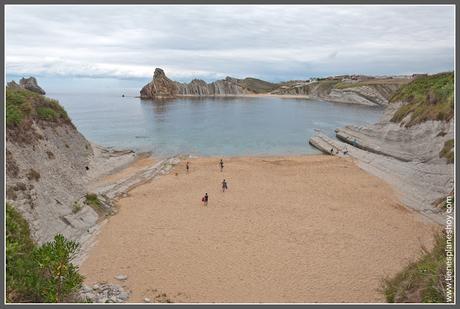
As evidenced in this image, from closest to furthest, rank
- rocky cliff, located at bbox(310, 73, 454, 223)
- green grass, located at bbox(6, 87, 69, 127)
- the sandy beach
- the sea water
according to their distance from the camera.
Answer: the sandy beach → green grass, located at bbox(6, 87, 69, 127) → rocky cliff, located at bbox(310, 73, 454, 223) → the sea water

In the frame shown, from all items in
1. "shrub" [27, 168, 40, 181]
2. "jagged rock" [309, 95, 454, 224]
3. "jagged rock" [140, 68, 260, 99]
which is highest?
"jagged rock" [140, 68, 260, 99]

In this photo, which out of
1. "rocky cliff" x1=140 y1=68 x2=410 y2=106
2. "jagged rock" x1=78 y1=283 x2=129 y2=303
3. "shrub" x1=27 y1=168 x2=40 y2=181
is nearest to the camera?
"jagged rock" x1=78 y1=283 x2=129 y2=303

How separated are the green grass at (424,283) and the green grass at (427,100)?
2945cm

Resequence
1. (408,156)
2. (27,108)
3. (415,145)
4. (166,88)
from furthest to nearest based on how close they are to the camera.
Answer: (166,88) < (415,145) < (408,156) < (27,108)

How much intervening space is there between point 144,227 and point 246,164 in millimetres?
21332

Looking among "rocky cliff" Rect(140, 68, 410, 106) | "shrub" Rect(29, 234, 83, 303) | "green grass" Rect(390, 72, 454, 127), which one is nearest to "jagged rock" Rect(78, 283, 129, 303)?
"shrub" Rect(29, 234, 83, 303)

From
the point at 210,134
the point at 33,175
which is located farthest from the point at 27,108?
the point at 210,134

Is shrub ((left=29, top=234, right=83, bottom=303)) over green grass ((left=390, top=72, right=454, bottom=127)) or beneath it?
beneath

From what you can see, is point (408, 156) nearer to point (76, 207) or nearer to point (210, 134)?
point (76, 207)

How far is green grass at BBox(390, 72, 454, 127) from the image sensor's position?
4109cm

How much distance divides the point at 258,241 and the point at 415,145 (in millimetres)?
29277

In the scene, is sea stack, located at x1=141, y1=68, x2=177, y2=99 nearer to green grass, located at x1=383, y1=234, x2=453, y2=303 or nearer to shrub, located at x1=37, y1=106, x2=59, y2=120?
shrub, located at x1=37, y1=106, x2=59, y2=120

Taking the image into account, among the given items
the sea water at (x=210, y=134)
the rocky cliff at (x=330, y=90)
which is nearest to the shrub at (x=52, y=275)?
the sea water at (x=210, y=134)

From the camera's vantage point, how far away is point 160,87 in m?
167
